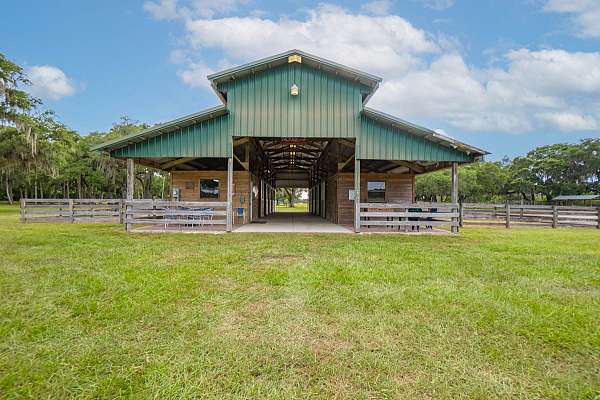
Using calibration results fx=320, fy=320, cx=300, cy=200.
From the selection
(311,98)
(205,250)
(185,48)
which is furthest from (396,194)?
(185,48)

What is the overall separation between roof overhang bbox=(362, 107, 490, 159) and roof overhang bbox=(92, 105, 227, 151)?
519cm

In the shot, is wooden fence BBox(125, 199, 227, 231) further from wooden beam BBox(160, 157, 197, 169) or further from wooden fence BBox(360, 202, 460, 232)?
wooden fence BBox(360, 202, 460, 232)

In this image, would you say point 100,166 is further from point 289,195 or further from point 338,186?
point 289,195

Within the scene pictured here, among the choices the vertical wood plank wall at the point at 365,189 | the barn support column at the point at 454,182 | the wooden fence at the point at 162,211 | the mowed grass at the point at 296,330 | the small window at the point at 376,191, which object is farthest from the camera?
the small window at the point at 376,191

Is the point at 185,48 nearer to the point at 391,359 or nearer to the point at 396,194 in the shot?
the point at 396,194

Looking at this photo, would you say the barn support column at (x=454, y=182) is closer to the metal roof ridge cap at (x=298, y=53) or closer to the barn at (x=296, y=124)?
the barn at (x=296, y=124)

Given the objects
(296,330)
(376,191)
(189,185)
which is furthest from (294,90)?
(296,330)

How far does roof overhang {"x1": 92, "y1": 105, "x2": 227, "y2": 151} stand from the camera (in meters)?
10.6

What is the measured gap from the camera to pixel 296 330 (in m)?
3.01

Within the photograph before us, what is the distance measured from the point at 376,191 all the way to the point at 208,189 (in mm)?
8189

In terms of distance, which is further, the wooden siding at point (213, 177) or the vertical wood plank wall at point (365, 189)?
the vertical wood plank wall at point (365, 189)

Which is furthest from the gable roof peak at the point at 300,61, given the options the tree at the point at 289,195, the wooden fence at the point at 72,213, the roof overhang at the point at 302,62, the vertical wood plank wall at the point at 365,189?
the tree at the point at 289,195

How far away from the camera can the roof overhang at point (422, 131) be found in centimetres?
1080

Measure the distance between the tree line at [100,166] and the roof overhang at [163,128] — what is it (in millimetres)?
11177
